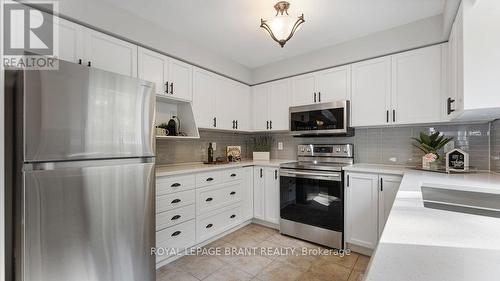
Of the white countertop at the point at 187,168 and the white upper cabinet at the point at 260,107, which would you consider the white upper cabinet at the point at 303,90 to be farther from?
the white countertop at the point at 187,168

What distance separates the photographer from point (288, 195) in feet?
9.21

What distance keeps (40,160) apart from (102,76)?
608 millimetres

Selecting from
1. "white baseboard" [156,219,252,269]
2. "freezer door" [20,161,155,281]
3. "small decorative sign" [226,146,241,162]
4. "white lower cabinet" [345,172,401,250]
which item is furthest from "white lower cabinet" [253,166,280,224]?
"freezer door" [20,161,155,281]

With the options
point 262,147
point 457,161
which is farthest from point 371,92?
point 262,147

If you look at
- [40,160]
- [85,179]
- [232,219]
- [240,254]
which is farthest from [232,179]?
[40,160]

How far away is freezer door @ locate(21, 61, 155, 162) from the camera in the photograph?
1.21m

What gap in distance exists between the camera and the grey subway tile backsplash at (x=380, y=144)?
88.5 inches

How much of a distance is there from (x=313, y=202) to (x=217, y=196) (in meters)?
1.14

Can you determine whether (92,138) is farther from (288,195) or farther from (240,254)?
(288,195)

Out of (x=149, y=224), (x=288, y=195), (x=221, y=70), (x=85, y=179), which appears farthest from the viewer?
(x=221, y=70)

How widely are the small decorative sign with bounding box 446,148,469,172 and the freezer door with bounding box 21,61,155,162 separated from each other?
9.02ft

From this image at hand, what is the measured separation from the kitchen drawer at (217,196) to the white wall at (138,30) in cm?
156

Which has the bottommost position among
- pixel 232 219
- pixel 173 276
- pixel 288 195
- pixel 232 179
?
pixel 173 276

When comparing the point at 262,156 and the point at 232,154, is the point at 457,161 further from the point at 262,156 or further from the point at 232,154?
the point at 232,154
